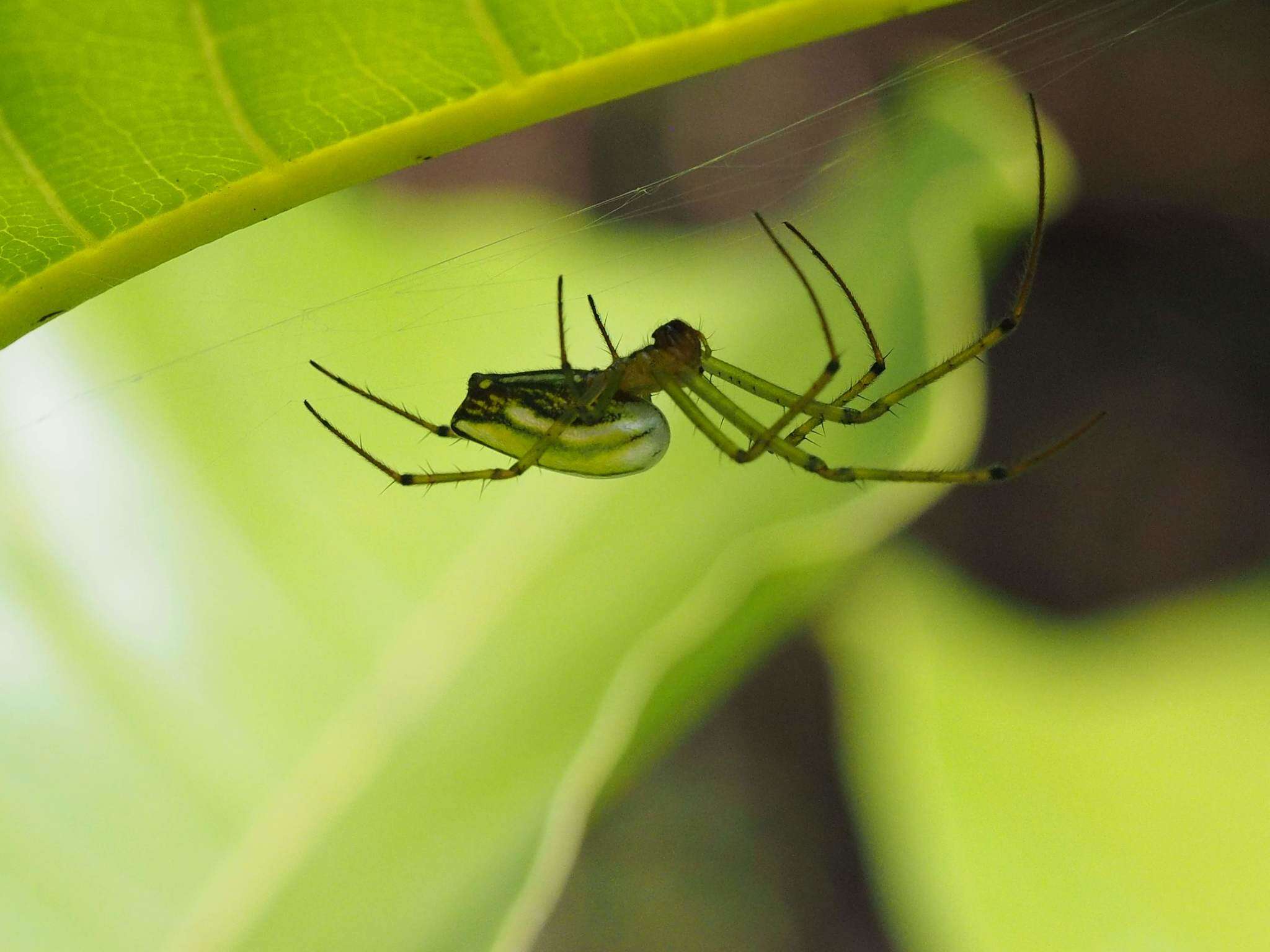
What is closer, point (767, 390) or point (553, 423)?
point (553, 423)

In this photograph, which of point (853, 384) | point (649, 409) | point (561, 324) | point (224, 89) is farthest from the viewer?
point (853, 384)

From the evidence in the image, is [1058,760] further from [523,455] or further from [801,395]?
[523,455]

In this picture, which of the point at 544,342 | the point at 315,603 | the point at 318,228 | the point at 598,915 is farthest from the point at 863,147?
the point at 598,915

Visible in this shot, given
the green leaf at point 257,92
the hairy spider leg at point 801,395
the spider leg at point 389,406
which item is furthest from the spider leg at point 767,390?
the green leaf at point 257,92

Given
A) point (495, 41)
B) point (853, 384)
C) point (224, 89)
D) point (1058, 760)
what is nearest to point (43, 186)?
point (224, 89)

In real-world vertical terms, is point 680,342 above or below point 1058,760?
above

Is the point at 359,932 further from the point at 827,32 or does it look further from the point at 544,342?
the point at 827,32

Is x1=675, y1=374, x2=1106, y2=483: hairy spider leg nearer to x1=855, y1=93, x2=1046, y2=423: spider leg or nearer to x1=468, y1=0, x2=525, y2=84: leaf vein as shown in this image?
x1=855, y1=93, x2=1046, y2=423: spider leg
